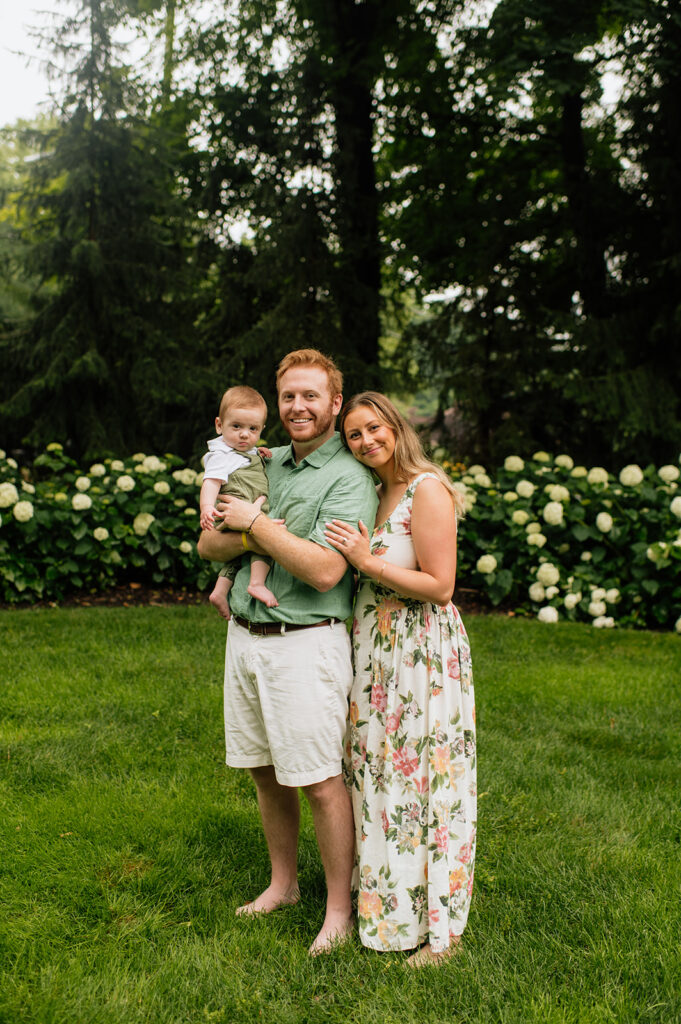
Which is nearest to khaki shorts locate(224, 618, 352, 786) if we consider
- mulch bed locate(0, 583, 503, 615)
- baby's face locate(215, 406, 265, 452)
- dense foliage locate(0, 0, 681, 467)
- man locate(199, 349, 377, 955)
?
man locate(199, 349, 377, 955)

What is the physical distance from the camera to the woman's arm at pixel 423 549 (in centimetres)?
237

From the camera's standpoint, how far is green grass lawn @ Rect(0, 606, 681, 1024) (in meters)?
2.35

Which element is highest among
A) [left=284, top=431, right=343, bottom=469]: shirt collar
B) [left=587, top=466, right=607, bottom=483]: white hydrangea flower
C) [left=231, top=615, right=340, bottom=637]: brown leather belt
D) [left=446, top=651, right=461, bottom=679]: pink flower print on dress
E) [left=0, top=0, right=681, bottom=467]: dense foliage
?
[left=0, top=0, right=681, bottom=467]: dense foliage

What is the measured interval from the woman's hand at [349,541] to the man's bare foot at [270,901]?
4.32ft

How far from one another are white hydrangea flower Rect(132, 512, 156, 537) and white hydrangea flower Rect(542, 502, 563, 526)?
11.3 feet

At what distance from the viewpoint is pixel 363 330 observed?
32.2 ft

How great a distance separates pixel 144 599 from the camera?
7.04m

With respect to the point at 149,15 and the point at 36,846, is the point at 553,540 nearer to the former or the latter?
the point at 36,846

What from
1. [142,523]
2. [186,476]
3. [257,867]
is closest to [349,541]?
[257,867]

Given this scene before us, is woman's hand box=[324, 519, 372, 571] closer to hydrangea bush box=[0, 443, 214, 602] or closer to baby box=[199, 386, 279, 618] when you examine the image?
baby box=[199, 386, 279, 618]

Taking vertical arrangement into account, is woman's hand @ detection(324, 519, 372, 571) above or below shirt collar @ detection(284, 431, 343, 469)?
below

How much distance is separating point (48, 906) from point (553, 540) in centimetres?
529

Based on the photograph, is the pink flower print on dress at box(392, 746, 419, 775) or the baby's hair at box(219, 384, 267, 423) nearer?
the pink flower print on dress at box(392, 746, 419, 775)

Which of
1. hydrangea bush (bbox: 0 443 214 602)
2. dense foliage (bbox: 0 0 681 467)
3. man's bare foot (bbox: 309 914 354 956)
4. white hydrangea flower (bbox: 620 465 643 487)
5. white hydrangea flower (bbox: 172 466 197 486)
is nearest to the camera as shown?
man's bare foot (bbox: 309 914 354 956)
